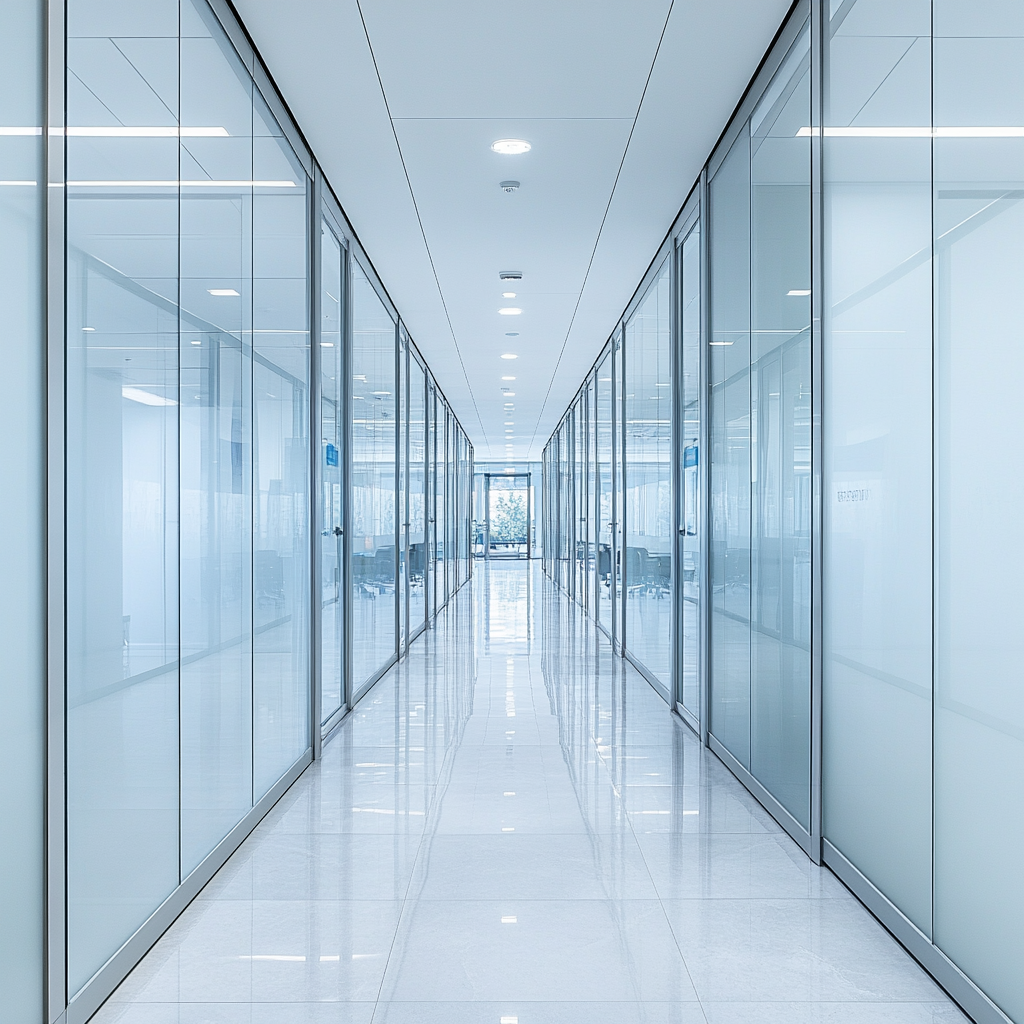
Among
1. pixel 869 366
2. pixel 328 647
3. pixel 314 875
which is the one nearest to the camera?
pixel 869 366

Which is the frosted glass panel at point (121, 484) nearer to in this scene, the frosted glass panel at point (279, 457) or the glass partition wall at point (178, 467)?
the glass partition wall at point (178, 467)

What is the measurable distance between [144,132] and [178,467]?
1174mm

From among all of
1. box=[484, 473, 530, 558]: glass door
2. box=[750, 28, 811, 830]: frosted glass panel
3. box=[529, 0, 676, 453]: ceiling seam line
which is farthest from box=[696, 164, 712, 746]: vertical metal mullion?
box=[484, 473, 530, 558]: glass door

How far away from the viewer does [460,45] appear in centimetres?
449

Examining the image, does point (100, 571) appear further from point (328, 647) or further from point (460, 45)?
point (328, 647)

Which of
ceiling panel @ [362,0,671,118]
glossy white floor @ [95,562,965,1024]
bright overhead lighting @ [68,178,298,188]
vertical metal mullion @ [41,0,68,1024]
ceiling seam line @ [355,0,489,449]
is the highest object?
ceiling panel @ [362,0,671,118]

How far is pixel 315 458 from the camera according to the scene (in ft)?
19.5

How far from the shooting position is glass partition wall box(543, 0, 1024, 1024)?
262cm

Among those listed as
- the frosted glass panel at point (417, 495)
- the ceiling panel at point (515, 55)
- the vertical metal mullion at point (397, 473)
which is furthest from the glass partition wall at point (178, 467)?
the frosted glass panel at point (417, 495)

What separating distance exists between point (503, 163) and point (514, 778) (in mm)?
3767

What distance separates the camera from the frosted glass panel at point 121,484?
2760 mm

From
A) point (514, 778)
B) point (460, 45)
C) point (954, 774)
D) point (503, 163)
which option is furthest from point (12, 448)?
point (503, 163)

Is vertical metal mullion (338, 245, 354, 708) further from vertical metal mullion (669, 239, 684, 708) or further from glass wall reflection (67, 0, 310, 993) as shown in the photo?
vertical metal mullion (669, 239, 684, 708)

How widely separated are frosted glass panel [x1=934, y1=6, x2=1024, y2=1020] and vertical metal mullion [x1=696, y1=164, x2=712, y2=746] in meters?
3.20
